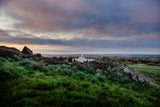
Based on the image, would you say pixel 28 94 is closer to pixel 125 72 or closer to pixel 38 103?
pixel 38 103

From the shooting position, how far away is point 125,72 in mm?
9258

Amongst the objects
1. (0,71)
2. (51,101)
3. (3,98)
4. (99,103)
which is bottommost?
(99,103)

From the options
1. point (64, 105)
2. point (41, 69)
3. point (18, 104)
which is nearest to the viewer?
point (18, 104)

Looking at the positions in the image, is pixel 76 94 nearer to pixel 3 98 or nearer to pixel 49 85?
pixel 49 85

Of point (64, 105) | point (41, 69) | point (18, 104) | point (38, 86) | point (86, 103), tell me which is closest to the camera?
point (18, 104)

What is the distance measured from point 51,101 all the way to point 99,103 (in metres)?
2.07

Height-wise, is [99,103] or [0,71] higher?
[0,71]

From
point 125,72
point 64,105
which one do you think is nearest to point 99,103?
point 64,105

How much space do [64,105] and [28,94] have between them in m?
1.71

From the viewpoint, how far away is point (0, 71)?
4.57 m

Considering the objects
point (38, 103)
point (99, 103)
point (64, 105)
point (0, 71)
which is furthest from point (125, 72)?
point (0, 71)

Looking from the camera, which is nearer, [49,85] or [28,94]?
[28,94]

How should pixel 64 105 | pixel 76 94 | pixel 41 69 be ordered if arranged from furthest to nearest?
pixel 41 69 → pixel 76 94 → pixel 64 105

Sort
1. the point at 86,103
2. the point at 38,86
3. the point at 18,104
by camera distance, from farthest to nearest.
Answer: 1. the point at 38,86
2. the point at 86,103
3. the point at 18,104
